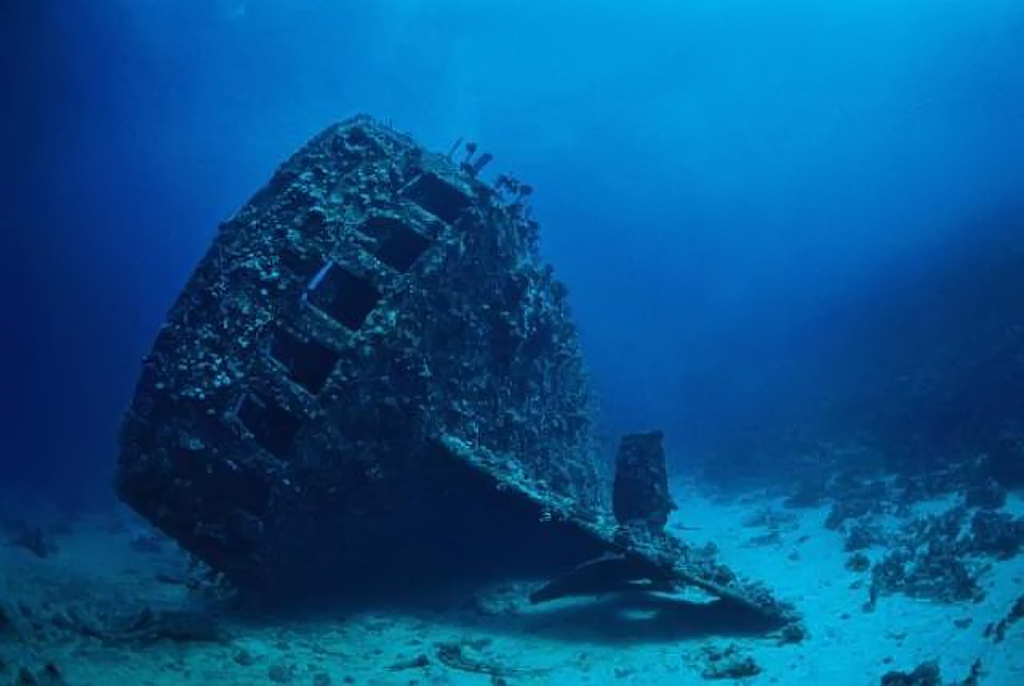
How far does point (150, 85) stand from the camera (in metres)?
53.6

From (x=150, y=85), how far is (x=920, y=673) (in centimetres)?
6301

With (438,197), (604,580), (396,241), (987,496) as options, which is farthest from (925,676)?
(438,197)

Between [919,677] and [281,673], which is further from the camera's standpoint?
[281,673]

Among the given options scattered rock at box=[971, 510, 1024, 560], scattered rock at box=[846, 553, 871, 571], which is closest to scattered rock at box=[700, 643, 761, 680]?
scattered rock at box=[846, 553, 871, 571]

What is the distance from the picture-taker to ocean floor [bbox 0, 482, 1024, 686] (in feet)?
21.5

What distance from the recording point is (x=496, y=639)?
27.7 feet

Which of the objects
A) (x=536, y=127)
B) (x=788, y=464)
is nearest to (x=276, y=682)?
(x=788, y=464)

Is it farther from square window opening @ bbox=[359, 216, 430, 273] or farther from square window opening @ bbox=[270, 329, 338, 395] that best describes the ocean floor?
square window opening @ bbox=[359, 216, 430, 273]

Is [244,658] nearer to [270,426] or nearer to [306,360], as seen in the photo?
[270,426]

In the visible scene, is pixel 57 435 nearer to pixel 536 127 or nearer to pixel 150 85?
pixel 150 85

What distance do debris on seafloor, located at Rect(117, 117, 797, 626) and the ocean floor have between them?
71cm

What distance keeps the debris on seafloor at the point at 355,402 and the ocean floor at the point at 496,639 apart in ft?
2.32

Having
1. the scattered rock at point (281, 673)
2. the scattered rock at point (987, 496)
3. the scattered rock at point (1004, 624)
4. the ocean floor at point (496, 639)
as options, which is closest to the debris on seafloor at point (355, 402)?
the ocean floor at point (496, 639)

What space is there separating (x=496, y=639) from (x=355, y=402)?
3610 mm
